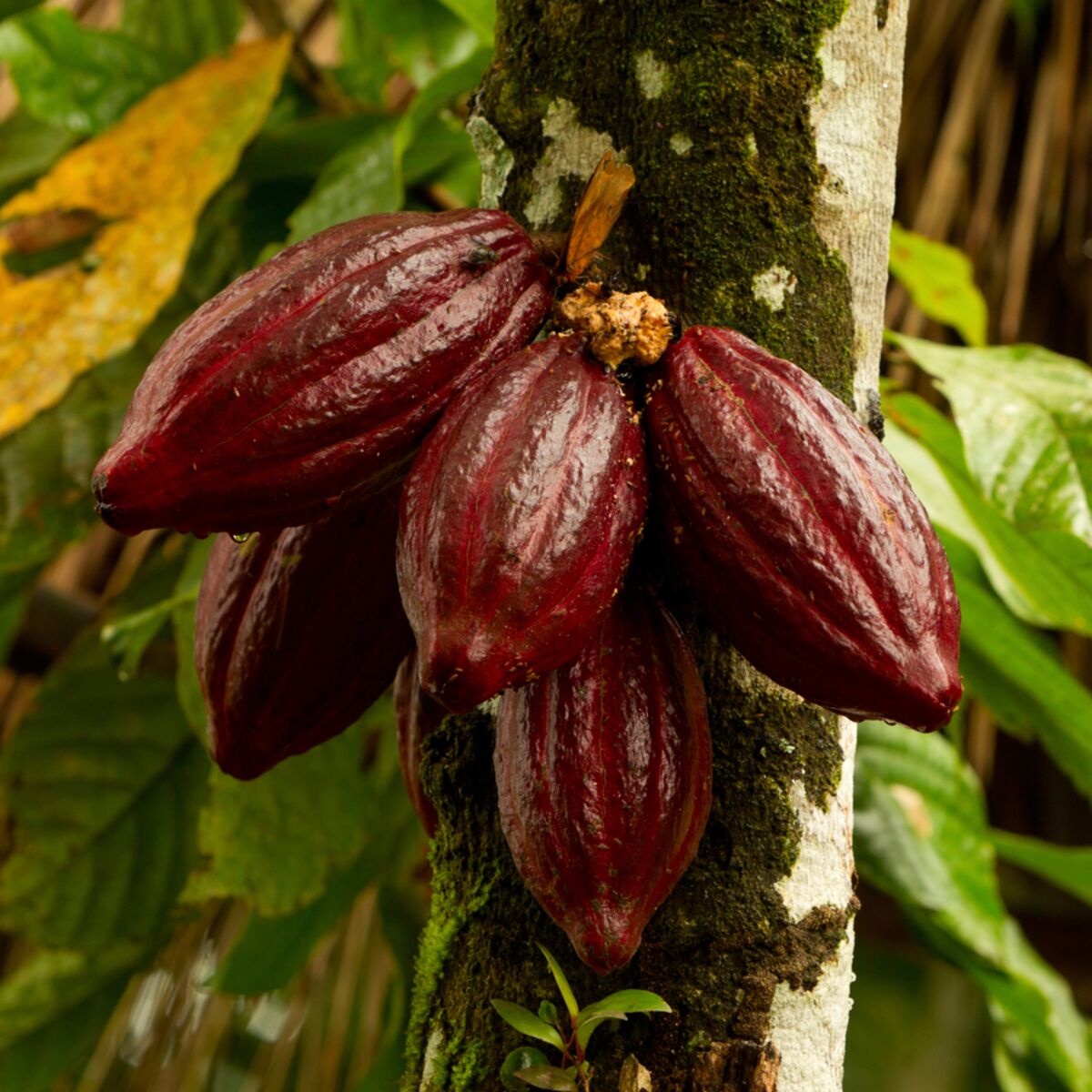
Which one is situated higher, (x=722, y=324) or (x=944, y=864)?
(x=722, y=324)

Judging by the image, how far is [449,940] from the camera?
724 millimetres

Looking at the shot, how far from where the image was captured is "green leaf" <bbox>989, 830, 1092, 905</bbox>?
157 centimetres

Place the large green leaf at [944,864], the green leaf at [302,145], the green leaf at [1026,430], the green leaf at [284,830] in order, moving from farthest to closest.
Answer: the green leaf at [302,145], the large green leaf at [944,864], the green leaf at [284,830], the green leaf at [1026,430]

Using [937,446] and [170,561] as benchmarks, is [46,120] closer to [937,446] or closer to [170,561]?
[170,561]

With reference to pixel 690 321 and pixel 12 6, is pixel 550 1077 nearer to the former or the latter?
pixel 690 321

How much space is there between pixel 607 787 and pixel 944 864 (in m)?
0.97

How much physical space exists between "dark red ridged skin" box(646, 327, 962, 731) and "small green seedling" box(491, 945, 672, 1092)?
6.9 inches

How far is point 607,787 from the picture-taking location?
2.04 feet

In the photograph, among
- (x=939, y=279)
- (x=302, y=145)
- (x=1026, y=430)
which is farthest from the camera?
(x=939, y=279)

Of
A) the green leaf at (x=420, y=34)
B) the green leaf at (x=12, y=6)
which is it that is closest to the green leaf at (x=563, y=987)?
the green leaf at (x=420, y=34)

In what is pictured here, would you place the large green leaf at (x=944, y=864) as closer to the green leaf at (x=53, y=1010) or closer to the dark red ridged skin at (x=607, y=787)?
the dark red ridged skin at (x=607, y=787)

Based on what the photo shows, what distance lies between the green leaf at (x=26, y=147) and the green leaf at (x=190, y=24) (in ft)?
0.65

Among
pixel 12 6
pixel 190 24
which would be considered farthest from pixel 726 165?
pixel 190 24

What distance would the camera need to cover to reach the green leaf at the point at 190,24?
1.85 meters
